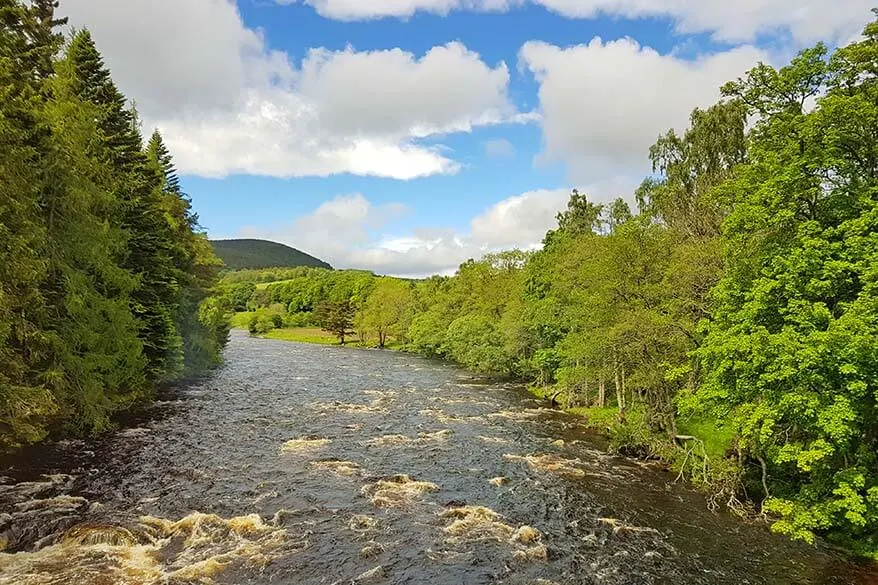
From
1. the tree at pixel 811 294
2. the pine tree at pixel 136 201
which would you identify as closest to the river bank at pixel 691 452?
the tree at pixel 811 294

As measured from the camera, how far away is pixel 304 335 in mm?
131125

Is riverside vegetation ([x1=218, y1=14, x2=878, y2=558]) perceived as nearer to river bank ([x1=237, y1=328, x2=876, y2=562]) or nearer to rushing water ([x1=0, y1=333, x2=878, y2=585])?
river bank ([x1=237, y1=328, x2=876, y2=562])

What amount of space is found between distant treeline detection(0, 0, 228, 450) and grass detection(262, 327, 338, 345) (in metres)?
76.6

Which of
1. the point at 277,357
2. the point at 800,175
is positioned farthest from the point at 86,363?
the point at 277,357

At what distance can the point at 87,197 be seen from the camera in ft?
85.3

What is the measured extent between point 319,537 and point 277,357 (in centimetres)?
6558

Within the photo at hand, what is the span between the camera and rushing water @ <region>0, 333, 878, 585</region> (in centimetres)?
1603

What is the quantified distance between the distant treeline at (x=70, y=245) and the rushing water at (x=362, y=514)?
10.9ft

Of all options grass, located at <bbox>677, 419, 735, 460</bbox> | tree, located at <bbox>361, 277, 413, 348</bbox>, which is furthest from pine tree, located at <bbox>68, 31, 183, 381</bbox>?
tree, located at <bbox>361, 277, 413, 348</bbox>

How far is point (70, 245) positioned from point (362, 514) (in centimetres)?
1910

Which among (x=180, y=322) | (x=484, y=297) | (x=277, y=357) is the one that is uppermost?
(x=484, y=297)

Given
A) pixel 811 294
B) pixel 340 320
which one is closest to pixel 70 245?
pixel 811 294

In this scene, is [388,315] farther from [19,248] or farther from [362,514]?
[19,248]

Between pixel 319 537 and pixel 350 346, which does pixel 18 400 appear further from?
pixel 350 346
